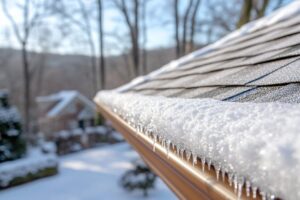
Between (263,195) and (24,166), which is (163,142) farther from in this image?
(24,166)

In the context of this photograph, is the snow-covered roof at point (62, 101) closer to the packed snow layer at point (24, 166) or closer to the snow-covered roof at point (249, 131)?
the packed snow layer at point (24, 166)

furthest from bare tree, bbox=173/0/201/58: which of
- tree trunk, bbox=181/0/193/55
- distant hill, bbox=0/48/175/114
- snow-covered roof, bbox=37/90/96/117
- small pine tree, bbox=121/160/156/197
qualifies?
small pine tree, bbox=121/160/156/197

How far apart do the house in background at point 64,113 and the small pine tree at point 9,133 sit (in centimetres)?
917

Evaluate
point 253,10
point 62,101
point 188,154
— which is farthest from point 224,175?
point 62,101

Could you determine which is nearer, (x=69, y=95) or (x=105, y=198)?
(x=105, y=198)

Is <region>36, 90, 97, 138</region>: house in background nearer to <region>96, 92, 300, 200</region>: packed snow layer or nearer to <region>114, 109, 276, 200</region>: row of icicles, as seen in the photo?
<region>114, 109, 276, 200</region>: row of icicles

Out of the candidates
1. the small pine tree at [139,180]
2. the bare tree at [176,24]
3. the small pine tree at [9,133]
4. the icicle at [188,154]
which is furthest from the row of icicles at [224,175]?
the bare tree at [176,24]

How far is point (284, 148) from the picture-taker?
0.46 metres

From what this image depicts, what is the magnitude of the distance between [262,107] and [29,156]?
10575mm

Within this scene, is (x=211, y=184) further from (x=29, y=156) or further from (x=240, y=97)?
(x=29, y=156)

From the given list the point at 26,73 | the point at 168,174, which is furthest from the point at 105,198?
the point at 26,73

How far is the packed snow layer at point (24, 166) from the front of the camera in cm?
831

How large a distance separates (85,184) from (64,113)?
39.9 feet

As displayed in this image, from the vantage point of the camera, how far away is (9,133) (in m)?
9.41
